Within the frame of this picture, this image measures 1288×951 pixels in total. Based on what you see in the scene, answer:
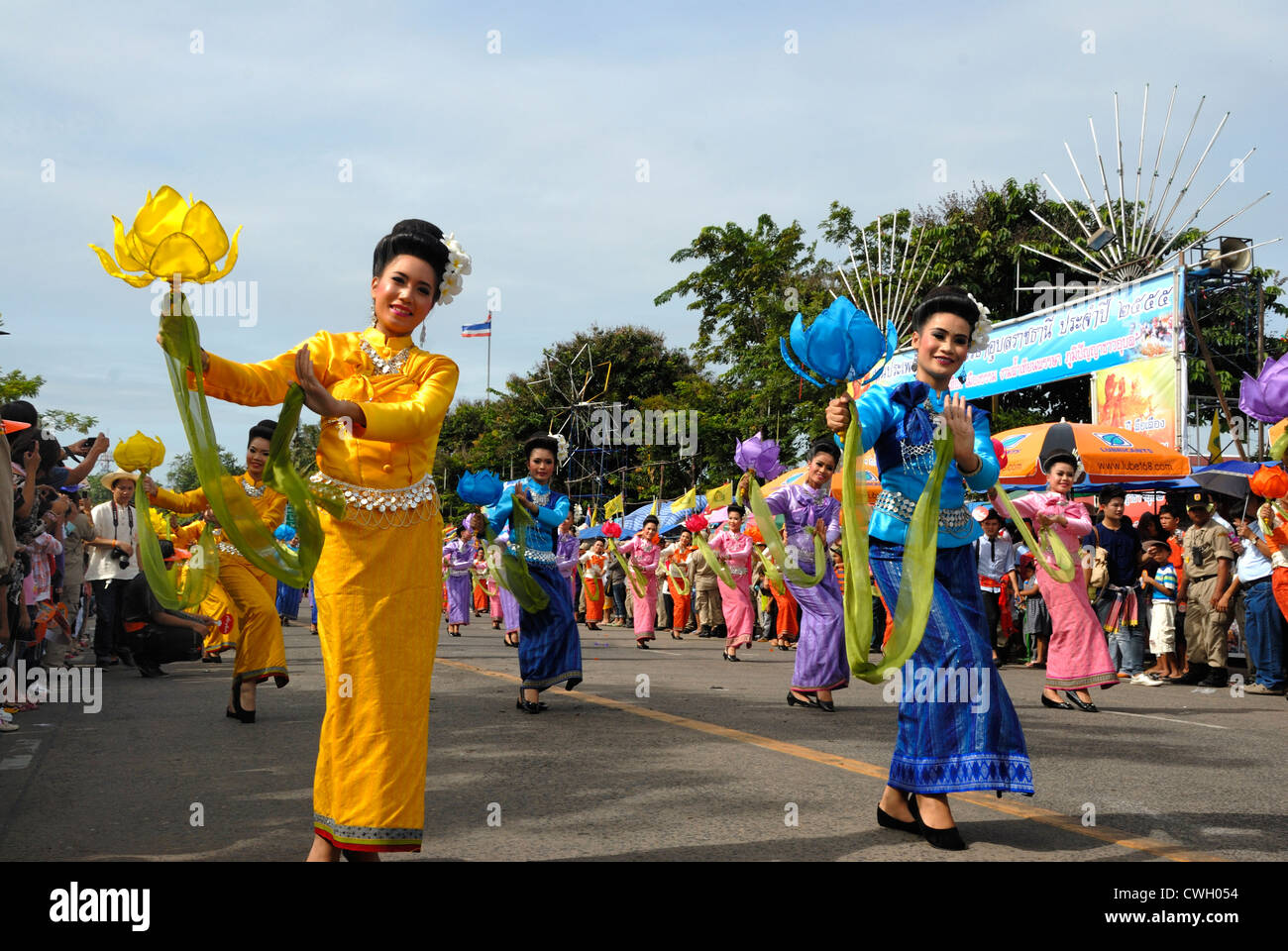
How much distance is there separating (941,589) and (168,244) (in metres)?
2.81

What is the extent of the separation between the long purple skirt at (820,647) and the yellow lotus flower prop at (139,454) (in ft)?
14.1

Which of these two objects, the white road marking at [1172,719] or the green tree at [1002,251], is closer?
the white road marking at [1172,719]

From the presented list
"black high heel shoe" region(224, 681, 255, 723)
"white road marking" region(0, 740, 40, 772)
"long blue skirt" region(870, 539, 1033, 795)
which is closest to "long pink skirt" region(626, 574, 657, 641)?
"black high heel shoe" region(224, 681, 255, 723)

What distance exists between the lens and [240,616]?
728 centimetres

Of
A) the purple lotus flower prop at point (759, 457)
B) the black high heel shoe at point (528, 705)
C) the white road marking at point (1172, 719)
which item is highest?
the purple lotus flower prop at point (759, 457)

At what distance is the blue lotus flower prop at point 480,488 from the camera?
764cm

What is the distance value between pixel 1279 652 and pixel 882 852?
7.55 meters

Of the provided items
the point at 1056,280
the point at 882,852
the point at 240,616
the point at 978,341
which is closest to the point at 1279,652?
the point at 978,341

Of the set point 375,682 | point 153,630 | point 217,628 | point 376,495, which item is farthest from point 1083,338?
point 375,682

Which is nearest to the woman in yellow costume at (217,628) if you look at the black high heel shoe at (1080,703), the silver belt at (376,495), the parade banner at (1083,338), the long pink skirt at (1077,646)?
the silver belt at (376,495)

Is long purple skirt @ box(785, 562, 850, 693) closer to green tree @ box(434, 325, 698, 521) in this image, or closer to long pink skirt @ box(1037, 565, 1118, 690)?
long pink skirt @ box(1037, 565, 1118, 690)

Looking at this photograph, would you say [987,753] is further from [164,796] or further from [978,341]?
[164,796]

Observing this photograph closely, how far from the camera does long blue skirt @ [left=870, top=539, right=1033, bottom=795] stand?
3.97 m

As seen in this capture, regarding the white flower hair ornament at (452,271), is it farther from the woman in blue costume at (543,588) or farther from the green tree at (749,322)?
the green tree at (749,322)
